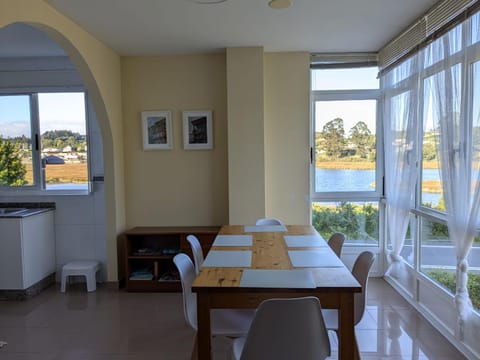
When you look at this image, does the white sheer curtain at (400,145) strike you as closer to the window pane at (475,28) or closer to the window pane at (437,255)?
the window pane at (437,255)

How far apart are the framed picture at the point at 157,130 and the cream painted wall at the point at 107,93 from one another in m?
0.29

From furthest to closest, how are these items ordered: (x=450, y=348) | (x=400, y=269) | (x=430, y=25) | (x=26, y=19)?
(x=400, y=269)
(x=430, y=25)
(x=450, y=348)
(x=26, y=19)

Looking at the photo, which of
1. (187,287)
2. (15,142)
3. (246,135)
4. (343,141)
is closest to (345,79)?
(343,141)

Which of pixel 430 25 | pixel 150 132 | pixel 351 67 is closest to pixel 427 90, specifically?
pixel 430 25

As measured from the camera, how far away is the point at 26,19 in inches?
101

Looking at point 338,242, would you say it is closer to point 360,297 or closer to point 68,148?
point 360,297

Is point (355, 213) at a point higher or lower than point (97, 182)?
lower

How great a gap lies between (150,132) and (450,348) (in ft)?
11.7

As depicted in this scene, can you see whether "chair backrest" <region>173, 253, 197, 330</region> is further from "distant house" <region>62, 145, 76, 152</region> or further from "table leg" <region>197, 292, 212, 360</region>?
"distant house" <region>62, 145, 76, 152</region>

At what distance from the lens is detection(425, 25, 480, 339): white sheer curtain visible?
8.08ft

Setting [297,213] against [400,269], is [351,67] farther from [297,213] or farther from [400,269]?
[400,269]

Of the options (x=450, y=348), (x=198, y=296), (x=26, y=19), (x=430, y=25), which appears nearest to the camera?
(x=198, y=296)

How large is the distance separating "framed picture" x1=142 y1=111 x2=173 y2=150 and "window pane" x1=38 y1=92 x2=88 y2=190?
0.73m

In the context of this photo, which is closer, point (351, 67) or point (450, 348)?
point (450, 348)
